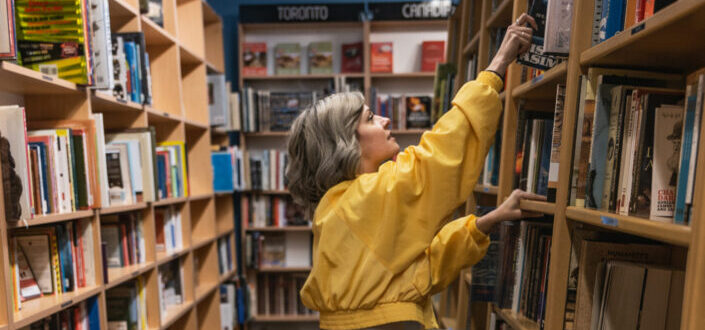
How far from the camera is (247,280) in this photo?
12.0ft

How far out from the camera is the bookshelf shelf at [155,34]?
211 cm

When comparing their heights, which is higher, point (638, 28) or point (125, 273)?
point (638, 28)

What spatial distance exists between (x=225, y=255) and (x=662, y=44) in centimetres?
316

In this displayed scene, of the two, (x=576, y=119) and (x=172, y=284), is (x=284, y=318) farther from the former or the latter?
(x=576, y=119)

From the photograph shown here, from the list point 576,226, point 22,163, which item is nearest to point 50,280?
point 22,163

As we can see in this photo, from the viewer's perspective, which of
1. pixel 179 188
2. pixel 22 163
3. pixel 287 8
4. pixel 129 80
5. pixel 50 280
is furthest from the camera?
pixel 287 8

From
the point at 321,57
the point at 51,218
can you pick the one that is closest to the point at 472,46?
the point at 51,218

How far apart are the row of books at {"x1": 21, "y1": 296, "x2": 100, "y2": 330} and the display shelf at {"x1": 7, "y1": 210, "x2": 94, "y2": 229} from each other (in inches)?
13.7

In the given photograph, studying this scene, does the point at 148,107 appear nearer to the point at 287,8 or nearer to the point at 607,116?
the point at 287,8

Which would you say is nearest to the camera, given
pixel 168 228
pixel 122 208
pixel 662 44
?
pixel 662 44

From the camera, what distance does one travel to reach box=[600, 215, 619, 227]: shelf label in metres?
0.74

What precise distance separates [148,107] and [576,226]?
1.98 m

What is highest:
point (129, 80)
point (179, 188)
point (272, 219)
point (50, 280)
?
point (129, 80)

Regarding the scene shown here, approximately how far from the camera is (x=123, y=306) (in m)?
1.92
